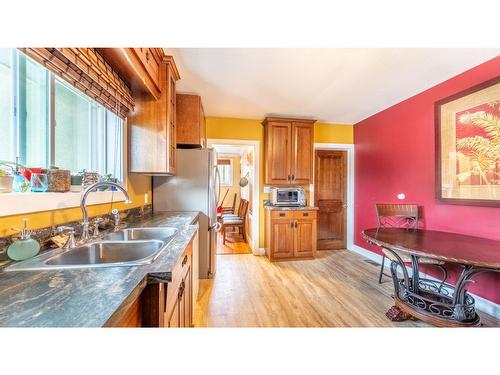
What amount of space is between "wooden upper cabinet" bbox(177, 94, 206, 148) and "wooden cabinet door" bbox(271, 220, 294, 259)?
1806 millimetres

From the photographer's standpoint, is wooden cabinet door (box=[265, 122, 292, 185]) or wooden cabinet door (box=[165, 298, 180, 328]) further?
wooden cabinet door (box=[265, 122, 292, 185])

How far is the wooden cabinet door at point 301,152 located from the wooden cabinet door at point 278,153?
90mm

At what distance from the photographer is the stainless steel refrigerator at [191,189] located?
2.53 metres

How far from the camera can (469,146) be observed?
2.05 metres

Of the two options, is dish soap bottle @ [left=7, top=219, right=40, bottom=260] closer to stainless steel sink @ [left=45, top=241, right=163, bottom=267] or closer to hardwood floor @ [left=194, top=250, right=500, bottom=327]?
stainless steel sink @ [left=45, top=241, right=163, bottom=267]

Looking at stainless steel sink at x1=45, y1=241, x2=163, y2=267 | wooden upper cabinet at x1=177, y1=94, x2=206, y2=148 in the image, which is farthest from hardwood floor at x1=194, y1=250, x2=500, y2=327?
wooden upper cabinet at x1=177, y1=94, x2=206, y2=148

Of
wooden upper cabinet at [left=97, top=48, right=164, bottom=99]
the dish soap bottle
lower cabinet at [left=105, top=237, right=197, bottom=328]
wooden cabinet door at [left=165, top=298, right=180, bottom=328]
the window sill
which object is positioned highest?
wooden upper cabinet at [left=97, top=48, right=164, bottom=99]

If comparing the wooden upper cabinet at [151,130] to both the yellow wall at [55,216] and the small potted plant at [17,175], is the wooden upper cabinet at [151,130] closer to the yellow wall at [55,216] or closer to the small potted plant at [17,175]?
the yellow wall at [55,216]

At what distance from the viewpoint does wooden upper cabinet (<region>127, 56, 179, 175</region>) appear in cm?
188

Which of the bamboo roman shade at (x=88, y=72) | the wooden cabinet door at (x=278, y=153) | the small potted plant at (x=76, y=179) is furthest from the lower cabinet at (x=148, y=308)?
the wooden cabinet door at (x=278, y=153)
